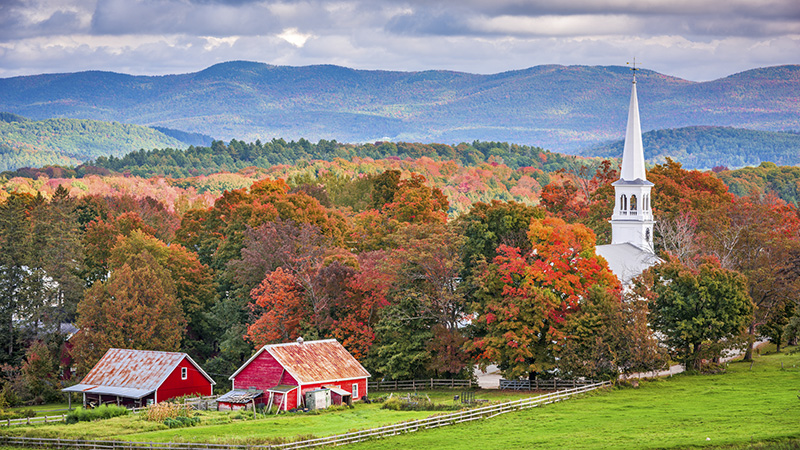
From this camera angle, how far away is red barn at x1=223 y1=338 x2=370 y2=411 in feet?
177

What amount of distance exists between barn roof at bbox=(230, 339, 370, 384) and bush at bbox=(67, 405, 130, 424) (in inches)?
250

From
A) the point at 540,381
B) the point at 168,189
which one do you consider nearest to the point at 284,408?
the point at 540,381

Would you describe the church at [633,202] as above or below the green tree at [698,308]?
above

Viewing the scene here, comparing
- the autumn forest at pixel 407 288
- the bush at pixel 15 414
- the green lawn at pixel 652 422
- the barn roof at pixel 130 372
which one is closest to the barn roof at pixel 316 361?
the autumn forest at pixel 407 288

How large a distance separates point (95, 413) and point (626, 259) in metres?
36.9

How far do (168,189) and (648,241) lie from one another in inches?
5460

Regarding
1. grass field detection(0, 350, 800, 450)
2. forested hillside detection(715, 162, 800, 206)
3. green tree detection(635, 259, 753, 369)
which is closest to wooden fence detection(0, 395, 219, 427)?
grass field detection(0, 350, 800, 450)

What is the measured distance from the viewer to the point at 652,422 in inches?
1688

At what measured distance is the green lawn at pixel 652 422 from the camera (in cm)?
3853

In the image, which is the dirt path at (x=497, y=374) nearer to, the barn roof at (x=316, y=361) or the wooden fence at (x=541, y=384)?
the wooden fence at (x=541, y=384)

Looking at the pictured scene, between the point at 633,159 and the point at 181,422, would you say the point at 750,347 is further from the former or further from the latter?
the point at 181,422

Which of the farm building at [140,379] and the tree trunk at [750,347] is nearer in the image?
the farm building at [140,379]

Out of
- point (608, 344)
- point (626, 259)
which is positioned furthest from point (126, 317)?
point (626, 259)

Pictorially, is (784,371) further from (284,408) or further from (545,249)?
(284,408)
